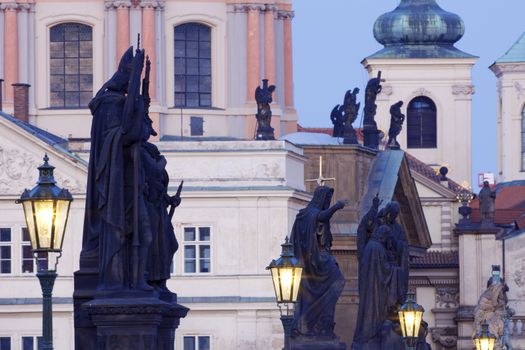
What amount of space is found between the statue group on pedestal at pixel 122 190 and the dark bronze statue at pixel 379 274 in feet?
36.8

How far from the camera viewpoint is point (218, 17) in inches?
3098

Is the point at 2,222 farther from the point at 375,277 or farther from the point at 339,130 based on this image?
the point at 375,277

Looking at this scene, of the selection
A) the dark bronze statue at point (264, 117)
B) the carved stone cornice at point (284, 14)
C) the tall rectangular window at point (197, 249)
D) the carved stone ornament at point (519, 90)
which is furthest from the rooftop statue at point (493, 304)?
the carved stone ornament at point (519, 90)

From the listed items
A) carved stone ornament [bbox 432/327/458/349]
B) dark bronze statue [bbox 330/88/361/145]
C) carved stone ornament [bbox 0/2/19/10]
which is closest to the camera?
dark bronze statue [bbox 330/88/361/145]

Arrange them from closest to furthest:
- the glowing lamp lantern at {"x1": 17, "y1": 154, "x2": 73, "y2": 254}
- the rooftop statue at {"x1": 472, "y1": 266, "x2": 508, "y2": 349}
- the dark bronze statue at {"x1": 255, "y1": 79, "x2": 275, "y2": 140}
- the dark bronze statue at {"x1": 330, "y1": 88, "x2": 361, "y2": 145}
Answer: the glowing lamp lantern at {"x1": 17, "y1": 154, "x2": 73, "y2": 254}
the dark bronze statue at {"x1": 255, "y1": 79, "x2": 275, "y2": 140}
the dark bronze statue at {"x1": 330, "y1": 88, "x2": 361, "y2": 145}
the rooftop statue at {"x1": 472, "y1": 266, "x2": 508, "y2": 349}

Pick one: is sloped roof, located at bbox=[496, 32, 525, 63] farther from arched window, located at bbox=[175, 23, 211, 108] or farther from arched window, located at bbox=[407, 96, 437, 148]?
arched window, located at bbox=[175, 23, 211, 108]

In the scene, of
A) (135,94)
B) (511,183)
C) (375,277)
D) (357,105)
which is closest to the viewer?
(135,94)

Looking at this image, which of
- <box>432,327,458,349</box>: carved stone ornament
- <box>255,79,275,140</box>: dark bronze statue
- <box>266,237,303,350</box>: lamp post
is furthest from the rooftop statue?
<box>266,237,303,350</box>: lamp post

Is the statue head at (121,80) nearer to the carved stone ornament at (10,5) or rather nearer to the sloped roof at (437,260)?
the carved stone ornament at (10,5)

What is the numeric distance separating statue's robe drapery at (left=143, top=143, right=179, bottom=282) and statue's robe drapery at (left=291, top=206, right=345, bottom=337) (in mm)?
8053

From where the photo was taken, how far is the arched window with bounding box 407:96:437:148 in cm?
11738

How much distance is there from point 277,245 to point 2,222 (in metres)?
5.98

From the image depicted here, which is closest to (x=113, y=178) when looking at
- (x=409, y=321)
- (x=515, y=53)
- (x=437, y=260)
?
(x=409, y=321)

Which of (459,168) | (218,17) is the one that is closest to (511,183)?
(459,168)
